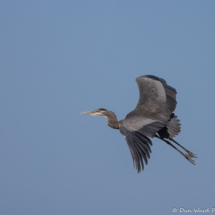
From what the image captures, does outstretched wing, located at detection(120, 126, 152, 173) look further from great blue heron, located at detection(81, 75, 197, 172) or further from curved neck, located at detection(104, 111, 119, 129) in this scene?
curved neck, located at detection(104, 111, 119, 129)

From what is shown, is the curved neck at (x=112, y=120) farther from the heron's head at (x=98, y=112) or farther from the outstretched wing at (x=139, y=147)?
the outstretched wing at (x=139, y=147)

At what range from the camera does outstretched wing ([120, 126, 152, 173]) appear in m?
9.45

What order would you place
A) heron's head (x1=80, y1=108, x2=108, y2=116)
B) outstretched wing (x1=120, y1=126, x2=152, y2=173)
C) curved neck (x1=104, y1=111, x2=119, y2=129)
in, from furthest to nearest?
heron's head (x1=80, y1=108, x2=108, y2=116)
curved neck (x1=104, y1=111, x2=119, y2=129)
outstretched wing (x1=120, y1=126, x2=152, y2=173)

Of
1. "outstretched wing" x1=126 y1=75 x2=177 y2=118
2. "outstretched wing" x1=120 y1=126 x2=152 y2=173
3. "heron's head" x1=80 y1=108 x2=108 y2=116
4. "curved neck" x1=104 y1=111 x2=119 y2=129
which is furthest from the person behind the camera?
"heron's head" x1=80 y1=108 x2=108 y2=116

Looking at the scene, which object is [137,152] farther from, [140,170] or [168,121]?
[168,121]

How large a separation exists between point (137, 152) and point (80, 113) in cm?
322

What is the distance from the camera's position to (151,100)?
Result: 12031 millimetres

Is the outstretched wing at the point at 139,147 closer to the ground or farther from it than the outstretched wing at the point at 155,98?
closer to the ground

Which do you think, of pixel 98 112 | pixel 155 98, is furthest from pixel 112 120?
pixel 155 98

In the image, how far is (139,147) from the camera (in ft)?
31.5

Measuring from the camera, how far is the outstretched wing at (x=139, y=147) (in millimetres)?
9445

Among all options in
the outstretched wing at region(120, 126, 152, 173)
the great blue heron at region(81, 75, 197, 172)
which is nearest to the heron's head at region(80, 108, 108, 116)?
the great blue heron at region(81, 75, 197, 172)

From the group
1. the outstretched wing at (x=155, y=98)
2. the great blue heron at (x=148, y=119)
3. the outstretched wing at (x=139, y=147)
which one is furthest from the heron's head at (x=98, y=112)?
the outstretched wing at (x=139, y=147)

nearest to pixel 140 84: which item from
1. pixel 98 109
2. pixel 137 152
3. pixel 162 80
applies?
pixel 162 80
